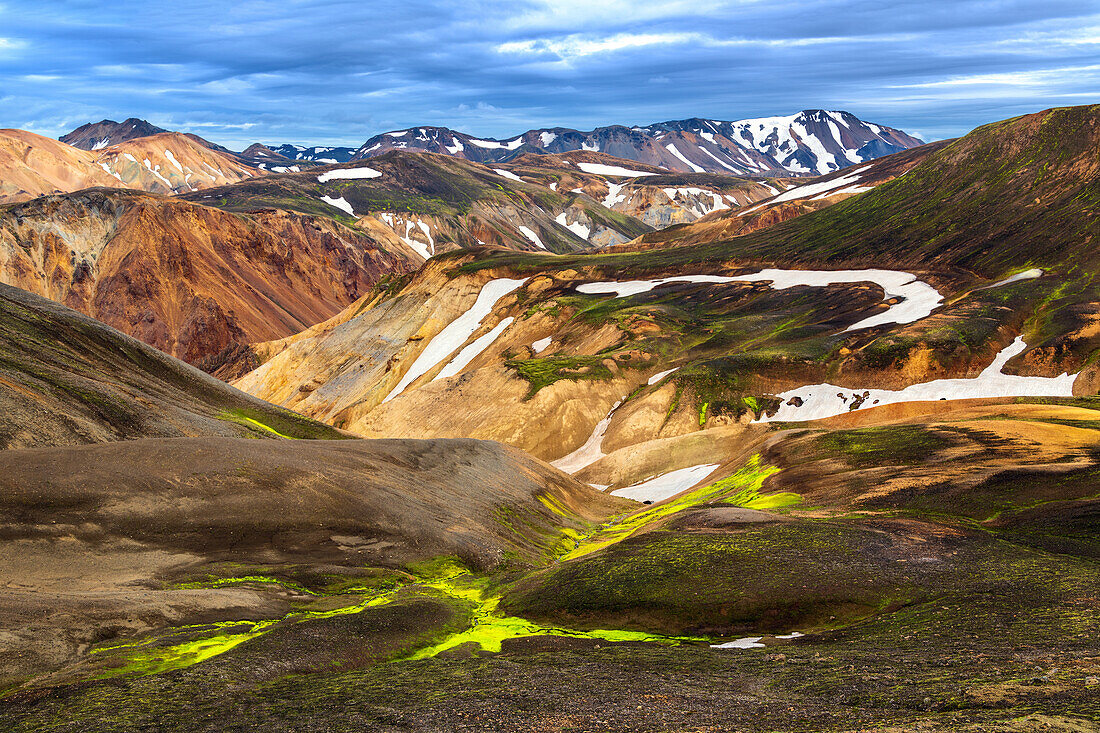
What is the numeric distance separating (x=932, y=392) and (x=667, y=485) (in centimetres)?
2498

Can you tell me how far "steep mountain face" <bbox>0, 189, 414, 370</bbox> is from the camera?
145000 millimetres

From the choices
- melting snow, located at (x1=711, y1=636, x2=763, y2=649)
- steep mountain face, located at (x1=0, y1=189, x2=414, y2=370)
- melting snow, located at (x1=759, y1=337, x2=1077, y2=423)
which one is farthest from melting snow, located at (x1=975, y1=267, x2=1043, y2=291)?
steep mountain face, located at (x1=0, y1=189, x2=414, y2=370)

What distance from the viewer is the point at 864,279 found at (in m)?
88.9

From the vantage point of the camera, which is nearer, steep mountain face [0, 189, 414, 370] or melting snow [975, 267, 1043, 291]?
melting snow [975, 267, 1043, 291]

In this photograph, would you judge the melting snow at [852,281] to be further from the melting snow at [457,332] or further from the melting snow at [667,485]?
the melting snow at [667,485]

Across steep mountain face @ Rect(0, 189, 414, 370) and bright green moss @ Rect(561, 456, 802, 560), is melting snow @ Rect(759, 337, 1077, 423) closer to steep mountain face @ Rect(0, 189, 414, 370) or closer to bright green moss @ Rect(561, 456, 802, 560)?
bright green moss @ Rect(561, 456, 802, 560)

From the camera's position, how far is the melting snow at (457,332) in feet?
320

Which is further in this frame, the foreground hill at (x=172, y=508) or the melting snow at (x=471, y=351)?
the melting snow at (x=471, y=351)

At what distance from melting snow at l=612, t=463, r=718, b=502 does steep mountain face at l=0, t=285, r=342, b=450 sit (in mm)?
23402

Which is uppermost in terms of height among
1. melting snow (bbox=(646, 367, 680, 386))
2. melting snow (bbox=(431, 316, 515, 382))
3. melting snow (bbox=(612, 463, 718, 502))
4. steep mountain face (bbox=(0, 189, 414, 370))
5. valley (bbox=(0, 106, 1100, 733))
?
steep mountain face (bbox=(0, 189, 414, 370))

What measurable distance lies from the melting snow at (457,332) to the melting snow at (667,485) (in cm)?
4558

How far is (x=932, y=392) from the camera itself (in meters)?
59.3

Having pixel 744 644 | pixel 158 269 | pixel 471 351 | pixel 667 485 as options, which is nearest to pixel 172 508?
pixel 744 644

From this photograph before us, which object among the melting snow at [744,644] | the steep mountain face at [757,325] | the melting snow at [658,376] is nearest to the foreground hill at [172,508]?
the melting snow at [744,644]
